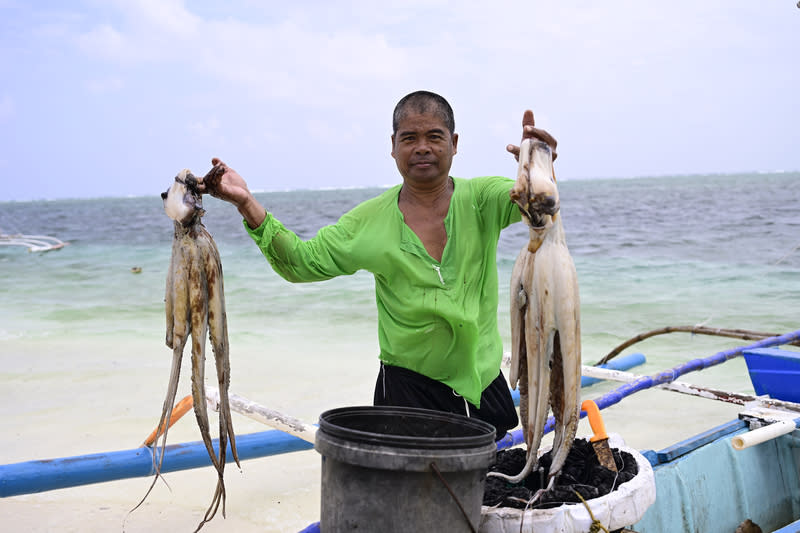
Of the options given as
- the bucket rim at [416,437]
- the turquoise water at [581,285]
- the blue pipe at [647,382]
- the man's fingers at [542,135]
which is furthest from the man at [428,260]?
the turquoise water at [581,285]

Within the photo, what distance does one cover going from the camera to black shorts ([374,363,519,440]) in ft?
8.85

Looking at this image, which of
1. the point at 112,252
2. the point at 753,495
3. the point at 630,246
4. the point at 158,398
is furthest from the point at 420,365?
the point at 112,252

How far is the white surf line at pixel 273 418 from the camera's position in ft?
11.1

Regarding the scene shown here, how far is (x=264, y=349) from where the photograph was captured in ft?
30.1

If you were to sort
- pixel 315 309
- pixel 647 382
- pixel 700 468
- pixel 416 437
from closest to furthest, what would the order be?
pixel 416 437 < pixel 700 468 < pixel 647 382 < pixel 315 309

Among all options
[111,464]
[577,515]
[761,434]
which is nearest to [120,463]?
[111,464]

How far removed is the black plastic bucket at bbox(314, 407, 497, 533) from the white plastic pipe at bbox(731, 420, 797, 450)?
158cm

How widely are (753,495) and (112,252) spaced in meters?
25.1

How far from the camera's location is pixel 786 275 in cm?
1476

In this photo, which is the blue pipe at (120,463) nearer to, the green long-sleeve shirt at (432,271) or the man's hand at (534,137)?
the green long-sleeve shirt at (432,271)

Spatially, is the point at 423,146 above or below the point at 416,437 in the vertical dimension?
above

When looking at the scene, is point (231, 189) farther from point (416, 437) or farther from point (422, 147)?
point (416, 437)

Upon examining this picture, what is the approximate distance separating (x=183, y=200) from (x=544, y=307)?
112 cm

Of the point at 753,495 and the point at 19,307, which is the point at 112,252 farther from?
the point at 753,495
